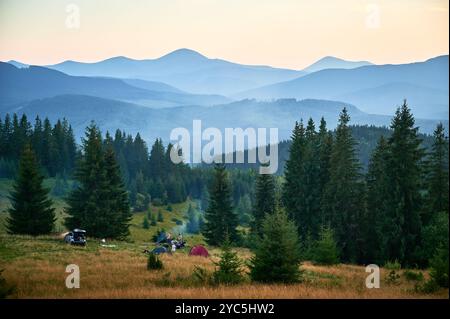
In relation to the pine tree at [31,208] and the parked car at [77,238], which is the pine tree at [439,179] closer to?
the parked car at [77,238]

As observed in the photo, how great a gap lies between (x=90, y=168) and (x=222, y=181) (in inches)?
707

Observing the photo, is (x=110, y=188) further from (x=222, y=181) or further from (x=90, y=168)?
(x=222, y=181)

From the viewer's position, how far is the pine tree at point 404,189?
38.6m

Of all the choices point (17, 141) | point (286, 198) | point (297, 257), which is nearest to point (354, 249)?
point (286, 198)

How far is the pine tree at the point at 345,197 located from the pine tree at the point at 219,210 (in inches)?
591

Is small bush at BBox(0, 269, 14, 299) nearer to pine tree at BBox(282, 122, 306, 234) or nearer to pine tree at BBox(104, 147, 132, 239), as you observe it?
pine tree at BBox(104, 147, 132, 239)

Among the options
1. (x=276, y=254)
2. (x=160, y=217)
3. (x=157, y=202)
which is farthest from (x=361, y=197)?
(x=157, y=202)

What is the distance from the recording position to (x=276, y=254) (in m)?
19.4

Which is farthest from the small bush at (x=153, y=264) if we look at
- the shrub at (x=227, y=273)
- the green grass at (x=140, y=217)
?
the green grass at (x=140, y=217)

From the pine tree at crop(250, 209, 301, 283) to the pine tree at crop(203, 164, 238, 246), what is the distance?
133 ft

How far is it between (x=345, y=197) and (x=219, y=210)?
18772 millimetres

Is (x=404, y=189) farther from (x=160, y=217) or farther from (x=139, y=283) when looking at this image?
(x=160, y=217)

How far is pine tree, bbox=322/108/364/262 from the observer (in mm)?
46219

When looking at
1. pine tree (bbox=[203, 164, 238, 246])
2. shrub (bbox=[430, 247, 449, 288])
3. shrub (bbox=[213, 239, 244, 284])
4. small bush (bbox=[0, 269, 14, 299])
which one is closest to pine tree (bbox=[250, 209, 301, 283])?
shrub (bbox=[213, 239, 244, 284])
